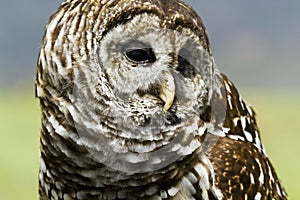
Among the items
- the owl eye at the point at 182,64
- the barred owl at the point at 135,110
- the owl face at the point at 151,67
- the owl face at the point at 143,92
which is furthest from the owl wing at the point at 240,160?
the owl eye at the point at 182,64

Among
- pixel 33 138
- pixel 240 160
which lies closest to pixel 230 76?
pixel 33 138

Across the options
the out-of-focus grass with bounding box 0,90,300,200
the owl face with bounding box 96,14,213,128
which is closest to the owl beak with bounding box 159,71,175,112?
the owl face with bounding box 96,14,213,128

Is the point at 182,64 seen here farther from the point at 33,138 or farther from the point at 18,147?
the point at 33,138

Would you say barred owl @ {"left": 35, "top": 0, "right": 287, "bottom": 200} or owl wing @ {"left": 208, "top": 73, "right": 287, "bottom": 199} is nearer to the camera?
barred owl @ {"left": 35, "top": 0, "right": 287, "bottom": 200}

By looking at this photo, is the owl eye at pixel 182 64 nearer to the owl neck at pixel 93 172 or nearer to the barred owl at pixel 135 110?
the barred owl at pixel 135 110

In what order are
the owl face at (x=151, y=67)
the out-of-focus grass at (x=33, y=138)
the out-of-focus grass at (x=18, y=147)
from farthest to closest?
the out-of-focus grass at (x=33, y=138), the out-of-focus grass at (x=18, y=147), the owl face at (x=151, y=67)

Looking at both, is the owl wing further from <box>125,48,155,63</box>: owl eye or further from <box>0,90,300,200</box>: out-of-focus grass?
<box>0,90,300,200</box>: out-of-focus grass
